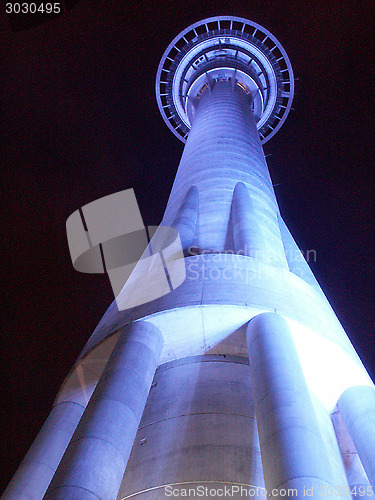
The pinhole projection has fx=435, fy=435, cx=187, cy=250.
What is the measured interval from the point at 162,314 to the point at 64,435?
4122 millimetres

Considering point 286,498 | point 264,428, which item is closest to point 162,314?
point 264,428

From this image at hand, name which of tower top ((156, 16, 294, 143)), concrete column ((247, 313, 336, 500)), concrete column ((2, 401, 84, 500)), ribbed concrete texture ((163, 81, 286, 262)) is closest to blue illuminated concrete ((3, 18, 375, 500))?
concrete column ((247, 313, 336, 500))

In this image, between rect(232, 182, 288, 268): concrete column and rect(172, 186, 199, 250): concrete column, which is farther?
rect(172, 186, 199, 250): concrete column

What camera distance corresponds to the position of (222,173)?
63.4 feet

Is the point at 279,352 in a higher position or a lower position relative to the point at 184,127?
lower

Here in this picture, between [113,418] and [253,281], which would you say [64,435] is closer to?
[113,418]

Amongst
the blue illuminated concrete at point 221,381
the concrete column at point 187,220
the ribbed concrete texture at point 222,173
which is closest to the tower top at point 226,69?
the ribbed concrete texture at point 222,173

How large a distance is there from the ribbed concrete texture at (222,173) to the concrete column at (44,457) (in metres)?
6.84

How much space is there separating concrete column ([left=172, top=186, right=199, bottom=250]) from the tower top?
19.4 metres

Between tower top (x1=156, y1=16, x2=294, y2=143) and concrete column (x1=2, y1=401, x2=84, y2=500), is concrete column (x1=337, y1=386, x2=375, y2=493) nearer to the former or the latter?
concrete column (x1=2, y1=401, x2=84, y2=500)

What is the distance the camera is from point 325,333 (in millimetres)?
11031

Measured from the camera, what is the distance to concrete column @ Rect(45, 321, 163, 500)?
6734 millimetres

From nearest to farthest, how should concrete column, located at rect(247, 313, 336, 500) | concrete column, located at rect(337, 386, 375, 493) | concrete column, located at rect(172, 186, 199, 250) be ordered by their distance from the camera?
concrete column, located at rect(247, 313, 336, 500)
concrete column, located at rect(337, 386, 375, 493)
concrete column, located at rect(172, 186, 199, 250)

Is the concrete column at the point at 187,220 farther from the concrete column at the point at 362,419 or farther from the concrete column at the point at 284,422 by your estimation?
the concrete column at the point at 362,419
